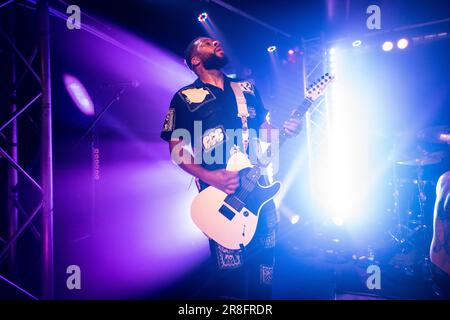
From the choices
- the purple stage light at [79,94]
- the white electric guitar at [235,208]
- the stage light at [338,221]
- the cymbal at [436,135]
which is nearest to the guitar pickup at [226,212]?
the white electric guitar at [235,208]

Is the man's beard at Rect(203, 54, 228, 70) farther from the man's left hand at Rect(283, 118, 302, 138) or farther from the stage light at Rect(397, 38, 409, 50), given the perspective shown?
the stage light at Rect(397, 38, 409, 50)

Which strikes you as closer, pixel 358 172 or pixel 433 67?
pixel 433 67

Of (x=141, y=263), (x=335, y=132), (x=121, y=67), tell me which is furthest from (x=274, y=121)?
(x=141, y=263)

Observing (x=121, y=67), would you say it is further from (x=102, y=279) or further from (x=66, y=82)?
(x=102, y=279)

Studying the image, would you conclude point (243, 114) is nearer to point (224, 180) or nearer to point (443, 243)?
point (224, 180)

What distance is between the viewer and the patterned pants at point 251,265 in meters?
2.12

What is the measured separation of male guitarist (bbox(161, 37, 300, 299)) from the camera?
2154 mm

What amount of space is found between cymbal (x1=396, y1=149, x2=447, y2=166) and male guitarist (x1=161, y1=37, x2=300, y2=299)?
12.6 feet

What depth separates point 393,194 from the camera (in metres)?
6.14

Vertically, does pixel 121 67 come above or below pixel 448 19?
below

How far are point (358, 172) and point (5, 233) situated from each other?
7.61m

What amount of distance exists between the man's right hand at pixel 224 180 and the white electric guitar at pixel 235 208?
42 millimetres

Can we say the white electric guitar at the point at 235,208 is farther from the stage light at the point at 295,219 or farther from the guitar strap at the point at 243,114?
the stage light at the point at 295,219
